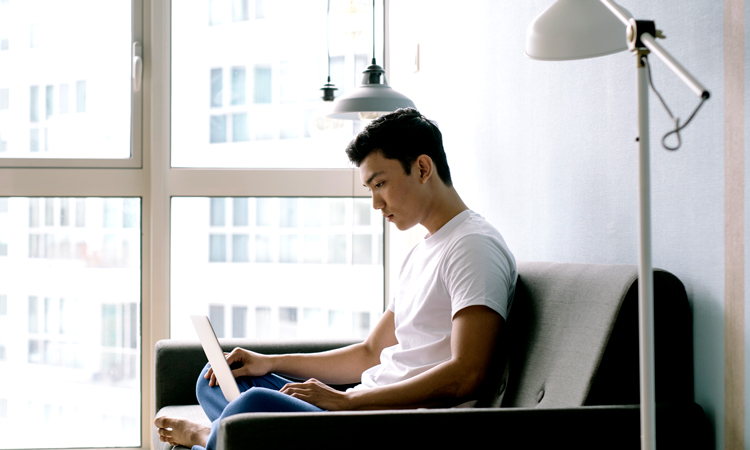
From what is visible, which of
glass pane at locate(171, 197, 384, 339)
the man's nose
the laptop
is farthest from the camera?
glass pane at locate(171, 197, 384, 339)

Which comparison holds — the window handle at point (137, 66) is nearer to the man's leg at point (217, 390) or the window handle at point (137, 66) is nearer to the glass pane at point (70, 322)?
the glass pane at point (70, 322)

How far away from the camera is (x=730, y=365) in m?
1.06

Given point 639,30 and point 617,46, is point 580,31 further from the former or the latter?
point 639,30

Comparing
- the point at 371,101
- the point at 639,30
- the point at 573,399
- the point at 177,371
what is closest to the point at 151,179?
the point at 177,371

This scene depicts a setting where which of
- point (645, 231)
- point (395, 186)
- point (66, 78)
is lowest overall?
point (645, 231)

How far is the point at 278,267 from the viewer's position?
123 inches

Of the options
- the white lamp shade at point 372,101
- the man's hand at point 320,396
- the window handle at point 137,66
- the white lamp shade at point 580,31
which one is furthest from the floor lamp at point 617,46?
the window handle at point 137,66

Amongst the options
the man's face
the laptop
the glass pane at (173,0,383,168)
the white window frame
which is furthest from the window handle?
the man's face

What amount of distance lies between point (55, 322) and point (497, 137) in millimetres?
2202

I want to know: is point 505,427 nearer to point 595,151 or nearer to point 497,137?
point 595,151

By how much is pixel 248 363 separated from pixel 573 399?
0.91 metres

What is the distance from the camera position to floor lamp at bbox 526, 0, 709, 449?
2.58 ft

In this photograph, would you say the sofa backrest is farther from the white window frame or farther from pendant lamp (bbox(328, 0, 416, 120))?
the white window frame

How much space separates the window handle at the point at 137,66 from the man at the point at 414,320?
1728 millimetres
